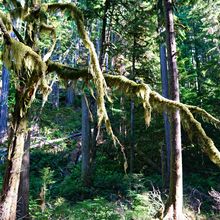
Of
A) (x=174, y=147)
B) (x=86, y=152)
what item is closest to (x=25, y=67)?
(x=174, y=147)

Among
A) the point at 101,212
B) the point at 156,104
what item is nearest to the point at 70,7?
the point at 156,104

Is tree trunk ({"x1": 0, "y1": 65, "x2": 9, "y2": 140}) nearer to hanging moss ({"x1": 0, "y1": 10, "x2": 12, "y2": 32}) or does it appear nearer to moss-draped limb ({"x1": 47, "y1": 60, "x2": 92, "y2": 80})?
moss-draped limb ({"x1": 47, "y1": 60, "x2": 92, "y2": 80})

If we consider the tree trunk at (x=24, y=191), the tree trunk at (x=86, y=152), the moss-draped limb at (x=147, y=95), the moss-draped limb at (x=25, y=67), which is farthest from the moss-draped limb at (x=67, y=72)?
the tree trunk at (x=86, y=152)

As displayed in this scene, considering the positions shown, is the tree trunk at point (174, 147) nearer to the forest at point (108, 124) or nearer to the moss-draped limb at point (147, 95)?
the forest at point (108, 124)

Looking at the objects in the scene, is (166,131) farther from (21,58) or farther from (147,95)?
(21,58)

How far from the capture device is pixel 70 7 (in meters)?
5.05

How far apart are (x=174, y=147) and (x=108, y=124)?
390 cm

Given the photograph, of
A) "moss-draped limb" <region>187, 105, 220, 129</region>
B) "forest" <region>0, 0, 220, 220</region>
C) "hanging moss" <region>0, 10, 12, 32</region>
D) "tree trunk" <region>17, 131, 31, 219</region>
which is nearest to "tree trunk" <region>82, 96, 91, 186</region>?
"forest" <region>0, 0, 220, 220</region>

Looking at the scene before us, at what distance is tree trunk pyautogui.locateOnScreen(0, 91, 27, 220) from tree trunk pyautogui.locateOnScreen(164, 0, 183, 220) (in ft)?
13.1

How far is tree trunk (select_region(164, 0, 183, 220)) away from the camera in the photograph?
7.40 meters

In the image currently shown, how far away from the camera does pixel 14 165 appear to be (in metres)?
4.29

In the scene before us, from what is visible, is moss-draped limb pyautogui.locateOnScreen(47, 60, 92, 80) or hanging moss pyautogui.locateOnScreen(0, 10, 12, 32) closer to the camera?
hanging moss pyautogui.locateOnScreen(0, 10, 12, 32)

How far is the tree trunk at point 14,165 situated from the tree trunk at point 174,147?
3.99m

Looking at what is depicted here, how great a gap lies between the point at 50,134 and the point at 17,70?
16361mm
